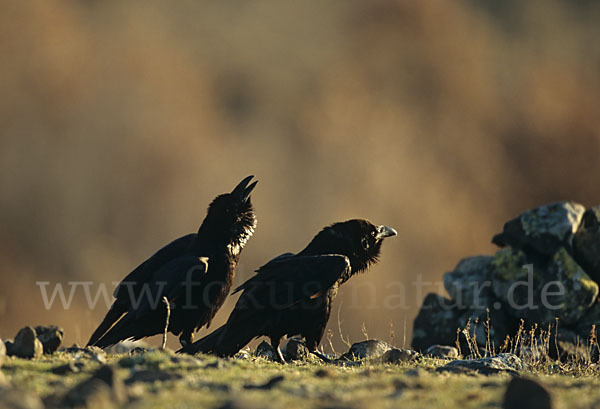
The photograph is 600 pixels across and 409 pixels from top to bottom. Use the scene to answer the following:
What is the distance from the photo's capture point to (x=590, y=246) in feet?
58.0

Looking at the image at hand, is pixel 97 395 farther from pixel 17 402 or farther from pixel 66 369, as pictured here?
pixel 66 369

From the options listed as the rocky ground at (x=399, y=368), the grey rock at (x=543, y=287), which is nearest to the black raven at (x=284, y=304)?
the rocky ground at (x=399, y=368)

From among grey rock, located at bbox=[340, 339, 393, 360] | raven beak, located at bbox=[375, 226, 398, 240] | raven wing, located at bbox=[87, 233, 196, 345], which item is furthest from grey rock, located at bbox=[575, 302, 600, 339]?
raven wing, located at bbox=[87, 233, 196, 345]

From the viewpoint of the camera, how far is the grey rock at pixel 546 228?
17.8 m

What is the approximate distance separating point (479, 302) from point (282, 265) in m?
8.81

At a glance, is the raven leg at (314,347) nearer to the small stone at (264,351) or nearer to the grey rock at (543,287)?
the small stone at (264,351)

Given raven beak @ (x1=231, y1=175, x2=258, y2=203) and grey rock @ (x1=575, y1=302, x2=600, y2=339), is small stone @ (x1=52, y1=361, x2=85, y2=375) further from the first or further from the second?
grey rock @ (x1=575, y1=302, x2=600, y2=339)

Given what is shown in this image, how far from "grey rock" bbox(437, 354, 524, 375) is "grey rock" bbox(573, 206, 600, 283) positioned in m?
7.18

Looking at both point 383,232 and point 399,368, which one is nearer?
point 399,368

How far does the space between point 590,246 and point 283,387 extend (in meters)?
12.9

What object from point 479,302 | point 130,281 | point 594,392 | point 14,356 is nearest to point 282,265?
point 130,281

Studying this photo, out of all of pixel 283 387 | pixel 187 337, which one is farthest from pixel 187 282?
pixel 283 387

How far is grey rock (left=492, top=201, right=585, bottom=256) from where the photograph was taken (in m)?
17.8

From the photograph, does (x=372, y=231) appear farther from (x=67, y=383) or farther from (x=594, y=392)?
(x=67, y=383)
